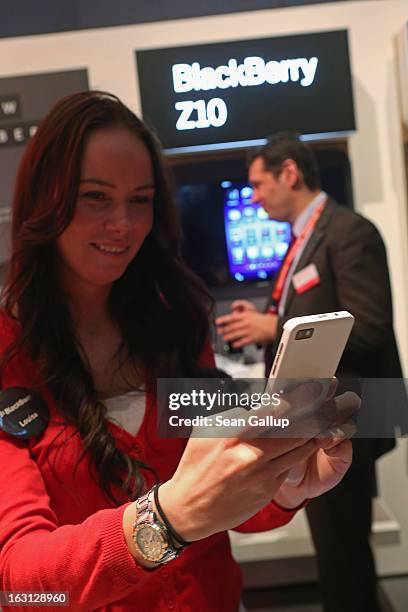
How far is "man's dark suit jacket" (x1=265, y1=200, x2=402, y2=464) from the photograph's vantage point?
641 mm

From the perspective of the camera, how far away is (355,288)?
0.66 m

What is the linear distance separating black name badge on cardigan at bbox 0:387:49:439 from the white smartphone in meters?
0.28

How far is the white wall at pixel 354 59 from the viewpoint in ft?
2.35

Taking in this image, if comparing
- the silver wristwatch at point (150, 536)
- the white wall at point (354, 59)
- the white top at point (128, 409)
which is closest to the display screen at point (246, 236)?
the white wall at point (354, 59)

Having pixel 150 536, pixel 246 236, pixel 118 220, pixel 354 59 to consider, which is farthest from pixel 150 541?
pixel 354 59

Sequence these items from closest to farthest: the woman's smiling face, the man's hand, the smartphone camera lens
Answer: the smartphone camera lens, the woman's smiling face, the man's hand

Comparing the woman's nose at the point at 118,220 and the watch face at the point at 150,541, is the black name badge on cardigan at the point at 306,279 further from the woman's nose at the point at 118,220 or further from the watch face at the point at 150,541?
the watch face at the point at 150,541

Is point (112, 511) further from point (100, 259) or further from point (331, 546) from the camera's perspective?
point (331, 546)

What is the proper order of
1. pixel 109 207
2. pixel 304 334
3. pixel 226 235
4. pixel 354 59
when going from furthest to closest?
pixel 226 235 < pixel 354 59 < pixel 109 207 < pixel 304 334

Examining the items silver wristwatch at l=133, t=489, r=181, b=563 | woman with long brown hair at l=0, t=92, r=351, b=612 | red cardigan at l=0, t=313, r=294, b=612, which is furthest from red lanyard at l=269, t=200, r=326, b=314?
silver wristwatch at l=133, t=489, r=181, b=563

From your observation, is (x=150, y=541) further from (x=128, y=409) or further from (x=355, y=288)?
(x=355, y=288)

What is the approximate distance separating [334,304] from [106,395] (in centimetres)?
26

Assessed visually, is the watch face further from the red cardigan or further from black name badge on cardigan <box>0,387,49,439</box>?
black name badge on cardigan <box>0,387,49,439</box>

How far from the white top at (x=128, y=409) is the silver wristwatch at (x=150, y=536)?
0.50ft
